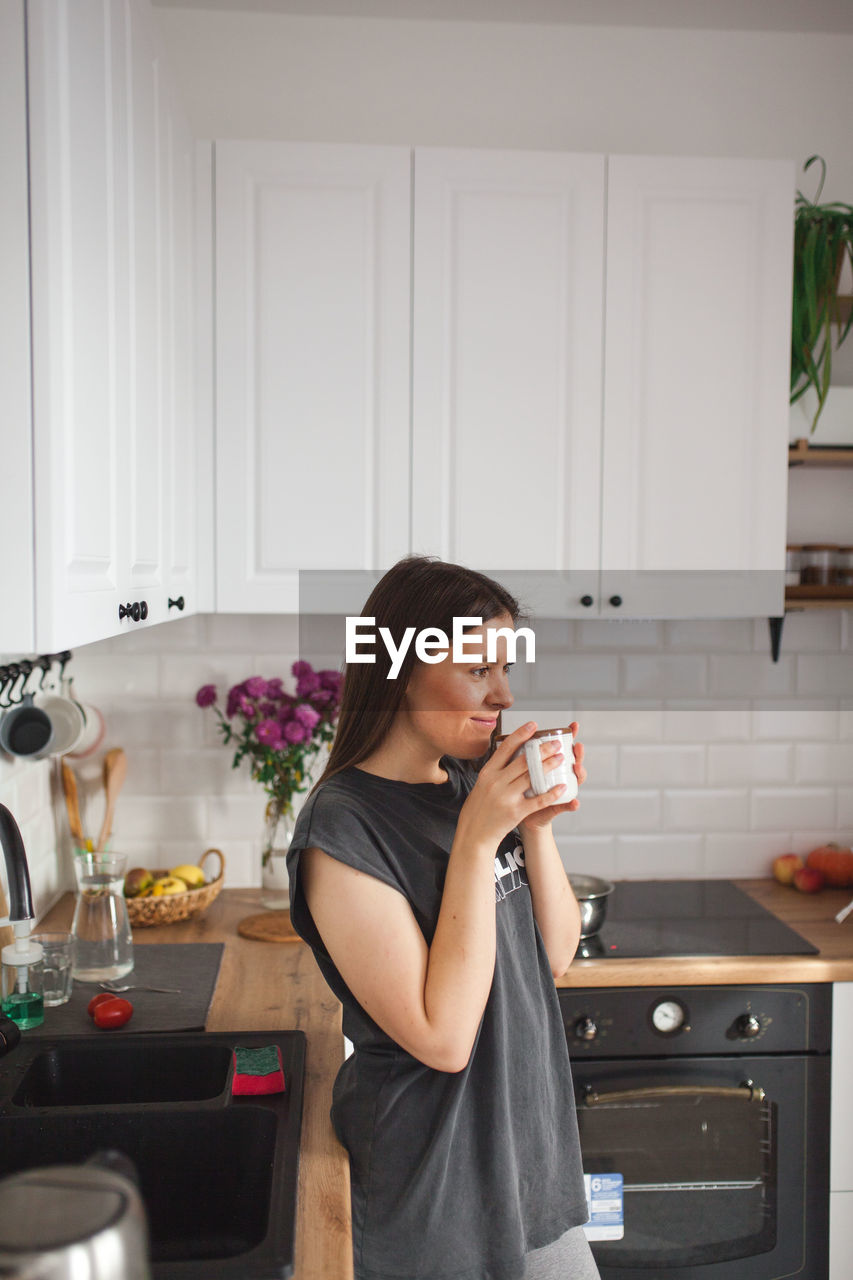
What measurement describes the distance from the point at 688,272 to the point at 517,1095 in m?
1.61

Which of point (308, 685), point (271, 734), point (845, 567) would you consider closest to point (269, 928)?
point (271, 734)

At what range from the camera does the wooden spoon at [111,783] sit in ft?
7.91

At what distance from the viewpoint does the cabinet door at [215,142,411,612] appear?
2088 millimetres

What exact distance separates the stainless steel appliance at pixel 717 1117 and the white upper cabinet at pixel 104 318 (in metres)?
1.21

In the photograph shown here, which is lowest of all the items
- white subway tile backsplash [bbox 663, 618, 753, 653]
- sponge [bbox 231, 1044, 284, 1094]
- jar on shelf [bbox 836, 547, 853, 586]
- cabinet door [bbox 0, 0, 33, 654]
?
sponge [bbox 231, 1044, 284, 1094]

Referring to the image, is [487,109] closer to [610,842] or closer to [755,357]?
[755,357]

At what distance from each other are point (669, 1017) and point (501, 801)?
104cm

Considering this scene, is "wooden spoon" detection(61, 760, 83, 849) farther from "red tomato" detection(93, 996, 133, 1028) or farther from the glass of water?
"red tomato" detection(93, 996, 133, 1028)

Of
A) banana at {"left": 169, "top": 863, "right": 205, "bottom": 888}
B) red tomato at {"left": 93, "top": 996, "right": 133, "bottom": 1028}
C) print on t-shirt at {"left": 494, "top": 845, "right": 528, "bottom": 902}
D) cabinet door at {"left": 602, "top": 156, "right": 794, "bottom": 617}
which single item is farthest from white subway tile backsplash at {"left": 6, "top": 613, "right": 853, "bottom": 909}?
print on t-shirt at {"left": 494, "top": 845, "right": 528, "bottom": 902}

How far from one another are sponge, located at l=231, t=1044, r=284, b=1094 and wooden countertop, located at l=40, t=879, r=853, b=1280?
2.1 inches

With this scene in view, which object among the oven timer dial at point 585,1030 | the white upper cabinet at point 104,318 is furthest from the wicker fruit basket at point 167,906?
the oven timer dial at point 585,1030

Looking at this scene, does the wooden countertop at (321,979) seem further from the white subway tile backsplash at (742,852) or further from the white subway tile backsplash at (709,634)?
the white subway tile backsplash at (709,634)

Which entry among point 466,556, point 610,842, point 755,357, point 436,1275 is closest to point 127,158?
point 466,556

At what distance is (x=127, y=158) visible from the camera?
143 cm
